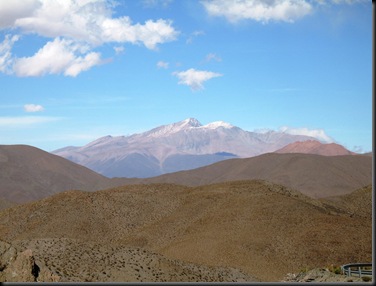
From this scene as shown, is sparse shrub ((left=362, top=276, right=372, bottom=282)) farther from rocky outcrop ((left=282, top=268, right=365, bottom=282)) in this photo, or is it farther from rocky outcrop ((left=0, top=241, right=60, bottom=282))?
rocky outcrop ((left=0, top=241, right=60, bottom=282))

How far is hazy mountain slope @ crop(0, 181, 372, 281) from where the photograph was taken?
1406 inches

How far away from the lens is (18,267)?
2127 centimetres

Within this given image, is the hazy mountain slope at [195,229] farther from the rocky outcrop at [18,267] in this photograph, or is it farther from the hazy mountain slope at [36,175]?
the hazy mountain slope at [36,175]

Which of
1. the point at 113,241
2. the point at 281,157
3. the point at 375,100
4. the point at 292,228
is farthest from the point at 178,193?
the point at 281,157

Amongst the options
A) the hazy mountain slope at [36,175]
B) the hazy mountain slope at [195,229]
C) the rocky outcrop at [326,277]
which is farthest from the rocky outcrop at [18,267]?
the hazy mountain slope at [36,175]

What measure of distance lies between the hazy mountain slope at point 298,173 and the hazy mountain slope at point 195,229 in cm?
6262

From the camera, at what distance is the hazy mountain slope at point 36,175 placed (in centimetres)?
12938

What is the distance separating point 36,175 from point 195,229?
334 feet

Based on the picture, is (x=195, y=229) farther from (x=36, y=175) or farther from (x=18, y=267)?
(x=36, y=175)

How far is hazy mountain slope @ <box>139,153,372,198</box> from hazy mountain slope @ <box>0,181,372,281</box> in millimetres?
62624

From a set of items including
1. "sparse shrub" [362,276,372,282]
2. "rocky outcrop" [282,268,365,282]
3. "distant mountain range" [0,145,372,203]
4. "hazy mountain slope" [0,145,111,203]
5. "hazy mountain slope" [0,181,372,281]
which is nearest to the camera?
"sparse shrub" [362,276,372,282]

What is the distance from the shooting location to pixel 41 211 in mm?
57594

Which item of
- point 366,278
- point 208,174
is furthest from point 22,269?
point 208,174

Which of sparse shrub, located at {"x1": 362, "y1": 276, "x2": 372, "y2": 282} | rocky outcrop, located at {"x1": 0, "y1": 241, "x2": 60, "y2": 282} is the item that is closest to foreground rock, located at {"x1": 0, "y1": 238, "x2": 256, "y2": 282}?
rocky outcrop, located at {"x1": 0, "y1": 241, "x2": 60, "y2": 282}
